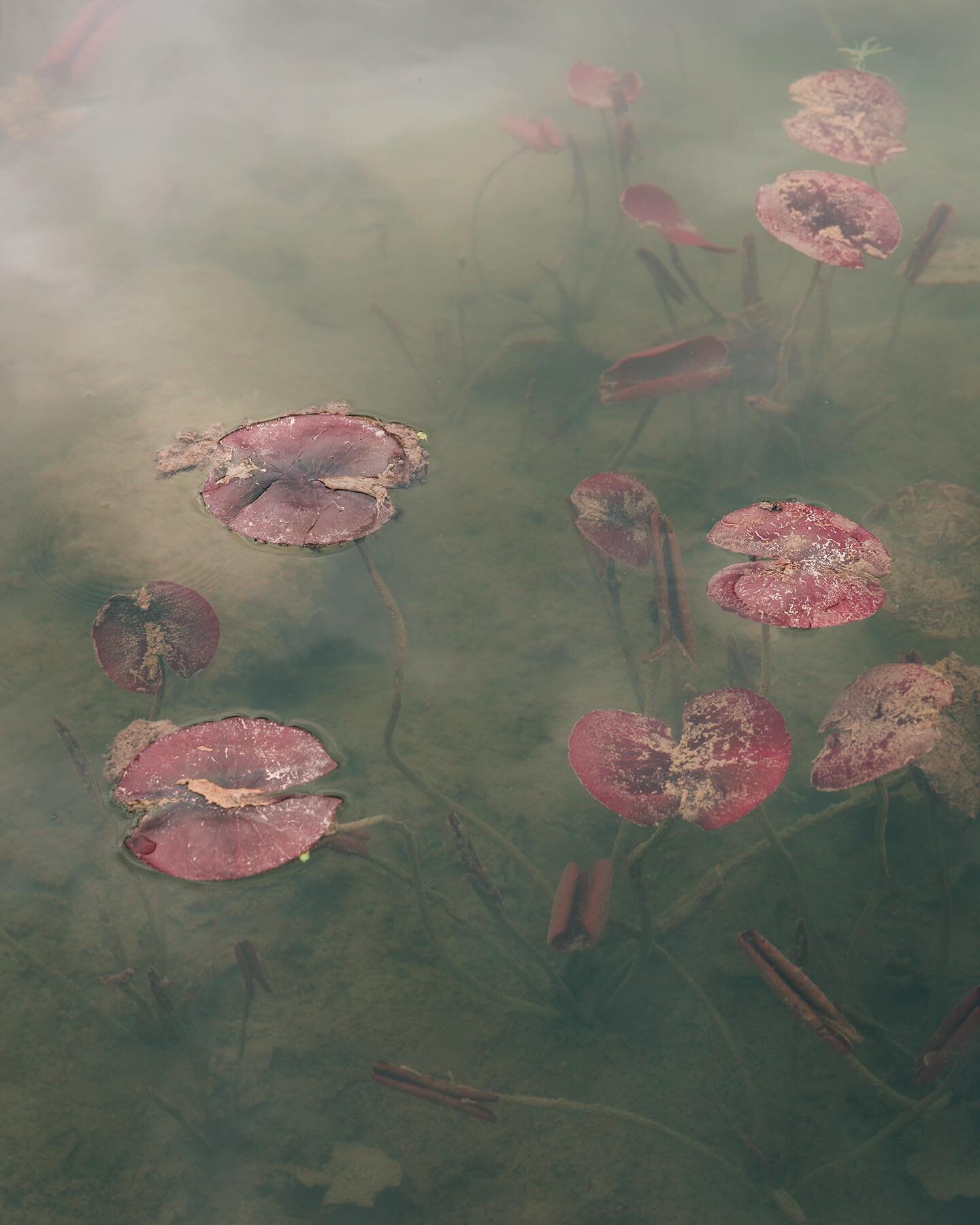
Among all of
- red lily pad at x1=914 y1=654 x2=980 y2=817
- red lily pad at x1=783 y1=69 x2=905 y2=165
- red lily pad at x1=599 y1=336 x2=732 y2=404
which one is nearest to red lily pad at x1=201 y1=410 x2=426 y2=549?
red lily pad at x1=599 y1=336 x2=732 y2=404

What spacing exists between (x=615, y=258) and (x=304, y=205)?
1.31 meters

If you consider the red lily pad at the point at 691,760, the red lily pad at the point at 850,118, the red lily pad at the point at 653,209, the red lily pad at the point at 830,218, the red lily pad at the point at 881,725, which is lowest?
the red lily pad at the point at 691,760

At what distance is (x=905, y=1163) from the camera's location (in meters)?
1.44

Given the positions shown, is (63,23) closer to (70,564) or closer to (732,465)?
(70,564)

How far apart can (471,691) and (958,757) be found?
1006 millimetres

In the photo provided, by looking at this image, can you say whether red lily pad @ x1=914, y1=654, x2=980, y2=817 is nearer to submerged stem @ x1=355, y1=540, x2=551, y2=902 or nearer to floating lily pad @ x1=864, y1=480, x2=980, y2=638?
floating lily pad @ x1=864, y1=480, x2=980, y2=638

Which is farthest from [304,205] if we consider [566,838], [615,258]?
[566,838]

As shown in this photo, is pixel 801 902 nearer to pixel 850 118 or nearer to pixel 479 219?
pixel 850 118

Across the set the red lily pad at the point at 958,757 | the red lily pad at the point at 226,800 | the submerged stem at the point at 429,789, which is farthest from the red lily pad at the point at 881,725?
the red lily pad at the point at 226,800

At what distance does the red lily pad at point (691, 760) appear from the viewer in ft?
4.41

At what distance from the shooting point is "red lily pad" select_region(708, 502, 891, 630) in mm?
1421

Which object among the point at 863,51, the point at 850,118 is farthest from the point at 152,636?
the point at 863,51

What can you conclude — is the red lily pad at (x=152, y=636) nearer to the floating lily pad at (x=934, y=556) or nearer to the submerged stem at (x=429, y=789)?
the submerged stem at (x=429, y=789)

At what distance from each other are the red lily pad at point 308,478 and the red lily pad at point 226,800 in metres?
0.39
